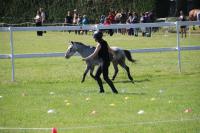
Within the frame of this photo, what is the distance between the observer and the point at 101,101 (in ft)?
48.9

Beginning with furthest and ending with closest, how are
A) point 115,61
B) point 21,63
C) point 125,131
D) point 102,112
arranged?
point 21,63 → point 115,61 → point 102,112 → point 125,131

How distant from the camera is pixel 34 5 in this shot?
64.4 meters

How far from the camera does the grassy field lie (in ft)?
38.1

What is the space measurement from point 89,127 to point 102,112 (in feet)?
6.14

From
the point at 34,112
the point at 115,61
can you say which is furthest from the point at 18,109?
the point at 115,61

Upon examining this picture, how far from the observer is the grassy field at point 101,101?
38.1 ft

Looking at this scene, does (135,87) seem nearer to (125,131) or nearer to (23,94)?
(23,94)

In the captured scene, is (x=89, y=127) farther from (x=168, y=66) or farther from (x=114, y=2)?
(x=114, y=2)

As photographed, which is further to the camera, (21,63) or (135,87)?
(21,63)

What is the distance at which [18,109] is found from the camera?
14.0 meters

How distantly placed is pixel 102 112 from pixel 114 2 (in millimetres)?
50306

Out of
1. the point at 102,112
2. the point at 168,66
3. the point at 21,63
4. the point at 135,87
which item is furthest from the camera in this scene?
the point at 21,63

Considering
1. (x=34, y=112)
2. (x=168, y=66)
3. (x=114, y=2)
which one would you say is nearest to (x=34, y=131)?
(x=34, y=112)

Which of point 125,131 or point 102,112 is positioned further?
point 102,112
